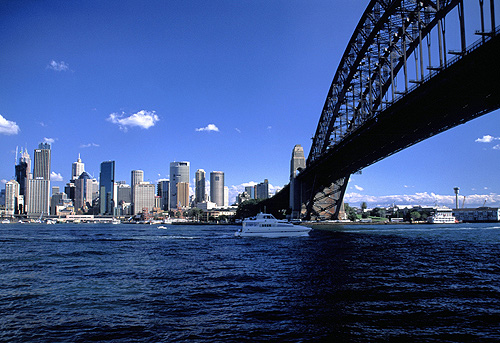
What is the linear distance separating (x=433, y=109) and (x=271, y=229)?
28.4 meters

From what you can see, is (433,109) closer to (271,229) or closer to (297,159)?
(271,229)

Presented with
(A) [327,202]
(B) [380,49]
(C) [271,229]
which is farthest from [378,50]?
(A) [327,202]

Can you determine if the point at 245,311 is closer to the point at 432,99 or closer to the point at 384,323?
the point at 384,323

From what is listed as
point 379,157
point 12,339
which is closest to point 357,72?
point 379,157

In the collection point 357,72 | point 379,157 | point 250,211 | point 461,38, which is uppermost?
point 357,72

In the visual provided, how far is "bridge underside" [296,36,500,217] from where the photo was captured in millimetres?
32000

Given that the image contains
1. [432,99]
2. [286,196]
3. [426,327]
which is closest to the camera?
[426,327]

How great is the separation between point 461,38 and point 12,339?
122 ft

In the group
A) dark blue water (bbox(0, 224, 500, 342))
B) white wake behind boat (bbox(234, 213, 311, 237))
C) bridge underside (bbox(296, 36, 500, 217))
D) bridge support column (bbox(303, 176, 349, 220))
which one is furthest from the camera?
bridge support column (bbox(303, 176, 349, 220))

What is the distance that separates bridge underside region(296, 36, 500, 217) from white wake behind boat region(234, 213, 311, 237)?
53.7 ft

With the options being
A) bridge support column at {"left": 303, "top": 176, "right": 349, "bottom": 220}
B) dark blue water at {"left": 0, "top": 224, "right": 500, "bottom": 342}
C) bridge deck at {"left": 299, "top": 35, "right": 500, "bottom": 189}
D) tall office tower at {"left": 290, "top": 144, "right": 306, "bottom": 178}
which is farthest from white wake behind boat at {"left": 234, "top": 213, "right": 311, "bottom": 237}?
tall office tower at {"left": 290, "top": 144, "right": 306, "bottom": 178}

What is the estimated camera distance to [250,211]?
183 m

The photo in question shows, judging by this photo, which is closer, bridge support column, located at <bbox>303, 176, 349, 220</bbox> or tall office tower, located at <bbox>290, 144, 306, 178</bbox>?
bridge support column, located at <bbox>303, 176, 349, 220</bbox>

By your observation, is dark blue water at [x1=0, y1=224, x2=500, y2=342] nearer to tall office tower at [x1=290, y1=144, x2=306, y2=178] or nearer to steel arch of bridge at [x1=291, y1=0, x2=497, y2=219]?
steel arch of bridge at [x1=291, y1=0, x2=497, y2=219]
